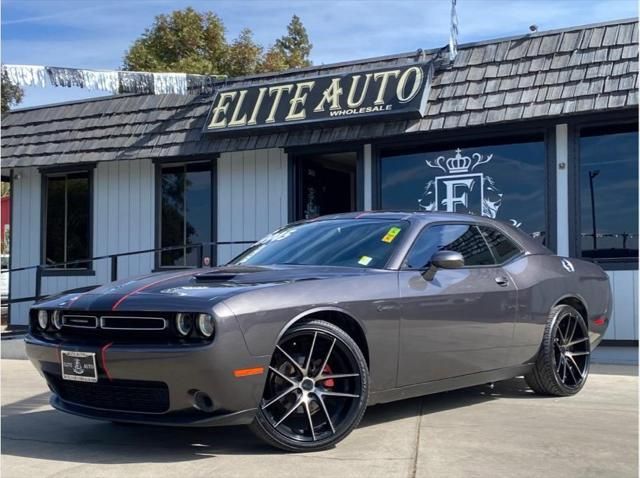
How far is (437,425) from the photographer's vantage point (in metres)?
5.29

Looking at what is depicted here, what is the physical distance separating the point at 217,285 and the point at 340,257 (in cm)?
110

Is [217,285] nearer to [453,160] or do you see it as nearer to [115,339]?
[115,339]

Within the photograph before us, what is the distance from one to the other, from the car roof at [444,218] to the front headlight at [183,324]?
2.04 m

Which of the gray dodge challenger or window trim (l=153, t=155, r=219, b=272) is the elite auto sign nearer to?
window trim (l=153, t=155, r=219, b=272)

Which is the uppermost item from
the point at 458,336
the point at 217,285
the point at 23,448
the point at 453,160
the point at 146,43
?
the point at 146,43

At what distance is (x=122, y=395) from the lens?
446 cm

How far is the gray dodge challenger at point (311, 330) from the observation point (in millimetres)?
4242

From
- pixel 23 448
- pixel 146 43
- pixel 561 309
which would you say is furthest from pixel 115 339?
pixel 146 43

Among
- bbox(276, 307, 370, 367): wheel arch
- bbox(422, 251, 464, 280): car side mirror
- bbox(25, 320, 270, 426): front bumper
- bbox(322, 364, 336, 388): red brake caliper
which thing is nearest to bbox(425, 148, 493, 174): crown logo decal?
bbox(422, 251, 464, 280): car side mirror

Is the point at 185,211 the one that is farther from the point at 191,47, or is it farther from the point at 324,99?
the point at 191,47

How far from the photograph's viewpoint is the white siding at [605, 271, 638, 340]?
9.30m

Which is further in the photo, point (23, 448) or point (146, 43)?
point (146, 43)

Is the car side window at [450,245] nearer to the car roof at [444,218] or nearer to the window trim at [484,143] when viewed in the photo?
the car roof at [444,218]

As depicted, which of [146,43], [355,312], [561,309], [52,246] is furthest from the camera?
[146,43]
